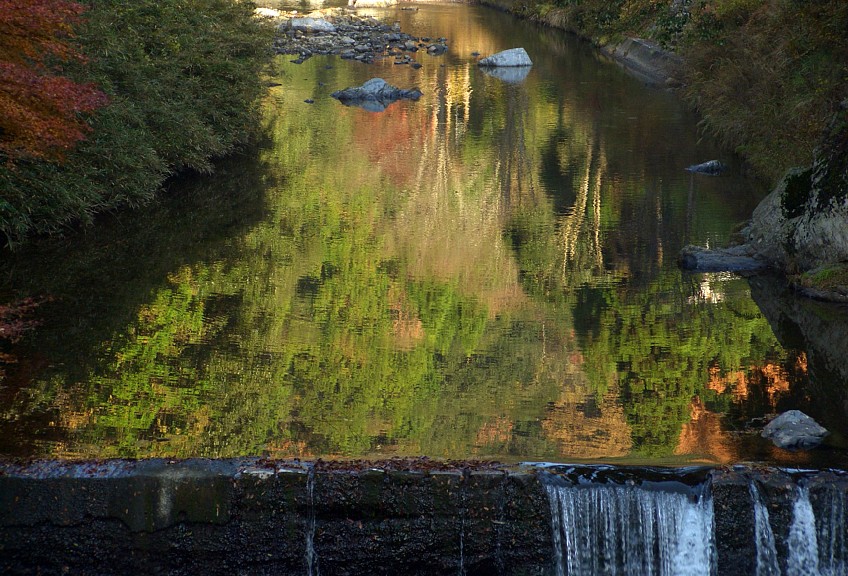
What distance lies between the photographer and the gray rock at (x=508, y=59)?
38438 mm

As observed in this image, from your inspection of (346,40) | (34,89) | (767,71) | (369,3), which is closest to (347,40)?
(346,40)

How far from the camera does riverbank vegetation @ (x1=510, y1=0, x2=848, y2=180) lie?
16.5 metres

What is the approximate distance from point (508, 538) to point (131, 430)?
11.3 feet

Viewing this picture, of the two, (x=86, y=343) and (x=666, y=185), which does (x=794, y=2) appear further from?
(x=86, y=343)

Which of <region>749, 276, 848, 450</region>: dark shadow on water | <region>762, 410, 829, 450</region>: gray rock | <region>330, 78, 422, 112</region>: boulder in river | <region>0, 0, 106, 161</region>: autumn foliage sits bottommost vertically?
<region>762, 410, 829, 450</region>: gray rock

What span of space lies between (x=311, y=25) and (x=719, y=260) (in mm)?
36138

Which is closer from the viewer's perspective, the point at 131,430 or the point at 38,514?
the point at 38,514

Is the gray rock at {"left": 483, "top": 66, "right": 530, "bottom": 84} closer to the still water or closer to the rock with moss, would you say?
→ the still water

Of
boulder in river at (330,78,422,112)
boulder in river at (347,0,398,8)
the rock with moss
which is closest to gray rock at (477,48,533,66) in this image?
boulder in river at (330,78,422,112)

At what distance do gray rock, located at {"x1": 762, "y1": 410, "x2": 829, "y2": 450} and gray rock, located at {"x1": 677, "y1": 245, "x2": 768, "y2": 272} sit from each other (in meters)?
5.42

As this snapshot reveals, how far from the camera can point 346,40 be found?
148 feet

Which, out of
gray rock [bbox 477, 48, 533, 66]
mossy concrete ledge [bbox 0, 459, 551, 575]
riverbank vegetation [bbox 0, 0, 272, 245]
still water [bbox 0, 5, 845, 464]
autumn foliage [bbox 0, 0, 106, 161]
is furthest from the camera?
gray rock [bbox 477, 48, 533, 66]

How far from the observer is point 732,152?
2280 cm

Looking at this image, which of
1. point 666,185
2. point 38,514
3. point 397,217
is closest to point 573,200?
point 666,185
